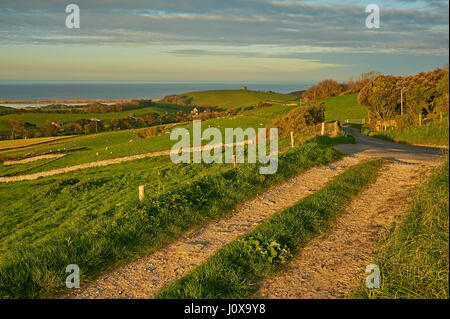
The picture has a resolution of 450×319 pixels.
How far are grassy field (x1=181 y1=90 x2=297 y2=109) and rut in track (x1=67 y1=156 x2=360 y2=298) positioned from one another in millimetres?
130721

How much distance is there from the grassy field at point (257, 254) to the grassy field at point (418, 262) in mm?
1609

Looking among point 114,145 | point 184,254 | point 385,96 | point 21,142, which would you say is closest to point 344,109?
point 385,96

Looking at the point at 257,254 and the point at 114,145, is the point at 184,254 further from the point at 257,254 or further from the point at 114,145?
the point at 114,145

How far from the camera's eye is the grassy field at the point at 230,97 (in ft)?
475

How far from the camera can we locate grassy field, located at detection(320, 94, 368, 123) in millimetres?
Answer: 66562

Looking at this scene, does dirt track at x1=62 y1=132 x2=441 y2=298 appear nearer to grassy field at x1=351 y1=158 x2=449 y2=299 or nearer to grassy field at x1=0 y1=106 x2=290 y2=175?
grassy field at x1=351 y1=158 x2=449 y2=299

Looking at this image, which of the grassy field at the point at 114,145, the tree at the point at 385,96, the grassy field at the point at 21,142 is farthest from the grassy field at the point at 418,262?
the grassy field at the point at 21,142

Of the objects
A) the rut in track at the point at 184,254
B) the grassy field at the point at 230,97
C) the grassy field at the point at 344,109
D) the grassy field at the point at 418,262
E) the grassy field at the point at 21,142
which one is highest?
the grassy field at the point at 230,97

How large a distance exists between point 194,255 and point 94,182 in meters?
22.5

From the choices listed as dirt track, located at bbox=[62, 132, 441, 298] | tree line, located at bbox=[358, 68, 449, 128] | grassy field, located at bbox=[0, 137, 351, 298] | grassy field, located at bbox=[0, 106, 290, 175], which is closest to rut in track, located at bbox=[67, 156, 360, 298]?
dirt track, located at bbox=[62, 132, 441, 298]

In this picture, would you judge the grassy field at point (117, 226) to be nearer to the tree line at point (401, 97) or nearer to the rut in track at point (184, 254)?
the rut in track at point (184, 254)

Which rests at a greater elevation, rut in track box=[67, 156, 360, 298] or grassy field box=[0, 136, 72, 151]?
rut in track box=[67, 156, 360, 298]
